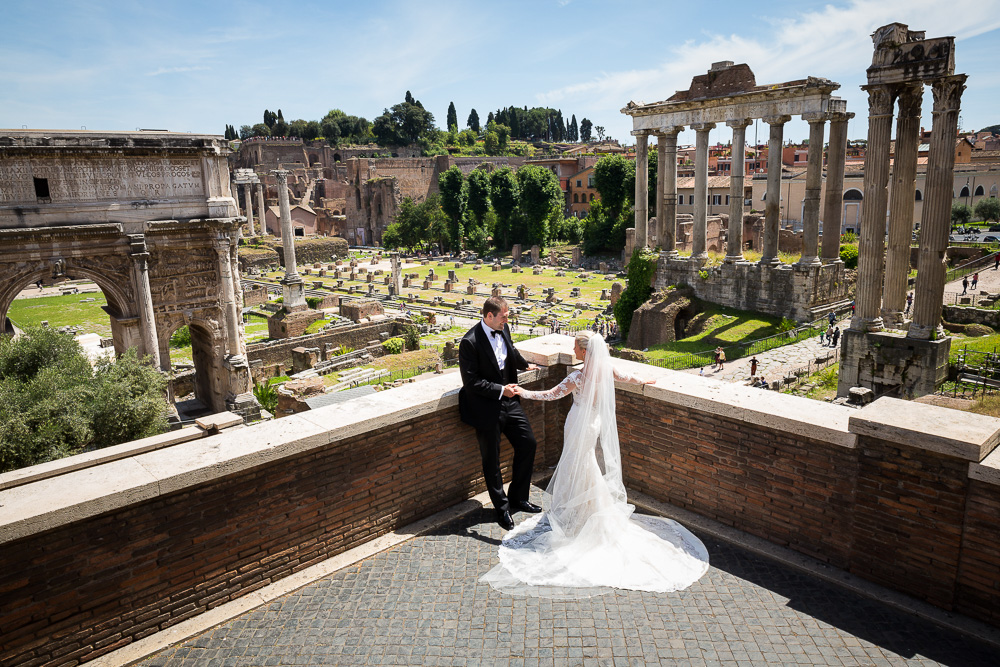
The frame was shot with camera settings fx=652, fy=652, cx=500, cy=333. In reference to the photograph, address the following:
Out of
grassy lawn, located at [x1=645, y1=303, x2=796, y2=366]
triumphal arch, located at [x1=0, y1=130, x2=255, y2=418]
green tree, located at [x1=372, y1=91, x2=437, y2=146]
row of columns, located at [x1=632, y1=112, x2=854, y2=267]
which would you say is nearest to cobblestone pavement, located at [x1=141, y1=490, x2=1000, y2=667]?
triumphal arch, located at [x1=0, y1=130, x2=255, y2=418]

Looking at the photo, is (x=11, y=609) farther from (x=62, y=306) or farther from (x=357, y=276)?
(x=357, y=276)

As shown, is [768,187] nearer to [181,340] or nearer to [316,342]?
[316,342]

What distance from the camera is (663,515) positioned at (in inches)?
198

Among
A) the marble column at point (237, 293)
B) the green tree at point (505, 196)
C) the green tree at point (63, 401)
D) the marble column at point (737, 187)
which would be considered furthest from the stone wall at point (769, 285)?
the green tree at point (505, 196)

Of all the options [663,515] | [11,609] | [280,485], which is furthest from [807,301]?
[11,609]

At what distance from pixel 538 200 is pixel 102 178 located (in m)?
46.4

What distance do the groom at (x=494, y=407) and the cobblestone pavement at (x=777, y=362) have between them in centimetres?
1341

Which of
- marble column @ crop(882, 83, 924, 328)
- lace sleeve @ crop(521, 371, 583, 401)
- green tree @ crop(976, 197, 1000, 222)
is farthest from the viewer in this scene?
green tree @ crop(976, 197, 1000, 222)

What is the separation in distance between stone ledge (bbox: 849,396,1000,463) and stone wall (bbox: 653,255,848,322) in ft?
61.3

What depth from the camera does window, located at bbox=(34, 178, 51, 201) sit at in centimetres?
1390

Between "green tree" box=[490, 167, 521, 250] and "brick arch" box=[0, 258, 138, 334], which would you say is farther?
"green tree" box=[490, 167, 521, 250]

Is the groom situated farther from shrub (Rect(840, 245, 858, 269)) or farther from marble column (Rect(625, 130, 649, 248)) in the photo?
shrub (Rect(840, 245, 858, 269))

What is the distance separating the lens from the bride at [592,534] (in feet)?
13.6

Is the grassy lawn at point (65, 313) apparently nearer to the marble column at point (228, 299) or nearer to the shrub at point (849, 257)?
the marble column at point (228, 299)
